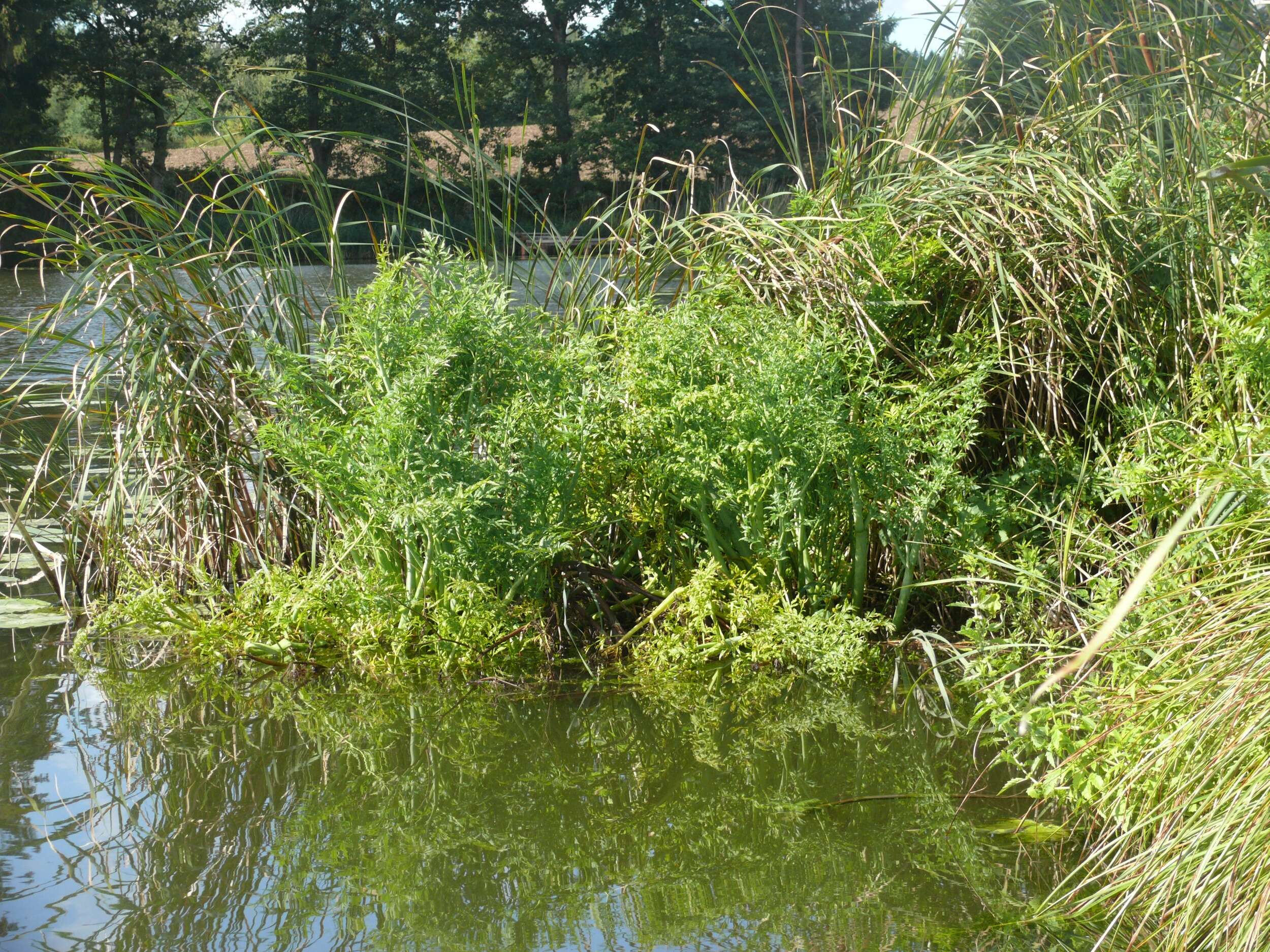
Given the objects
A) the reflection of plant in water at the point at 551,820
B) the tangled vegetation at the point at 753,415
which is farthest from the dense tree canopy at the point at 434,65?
the reflection of plant in water at the point at 551,820

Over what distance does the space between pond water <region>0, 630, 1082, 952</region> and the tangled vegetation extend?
22 centimetres

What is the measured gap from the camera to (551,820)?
6.52 feet

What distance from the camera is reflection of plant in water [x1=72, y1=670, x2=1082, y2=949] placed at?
1.65 metres

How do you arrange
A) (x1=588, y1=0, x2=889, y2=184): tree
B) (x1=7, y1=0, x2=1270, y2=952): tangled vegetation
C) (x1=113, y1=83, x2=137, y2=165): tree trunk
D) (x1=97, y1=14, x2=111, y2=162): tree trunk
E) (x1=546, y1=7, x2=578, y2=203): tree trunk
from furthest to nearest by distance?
(x1=97, y1=14, x2=111, y2=162): tree trunk, (x1=113, y1=83, x2=137, y2=165): tree trunk, (x1=546, y1=7, x2=578, y2=203): tree trunk, (x1=588, y1=0, x2=889, y2=184): tree, (x1=7, y1=0, x2=1270, y2=952): tangled vegetation

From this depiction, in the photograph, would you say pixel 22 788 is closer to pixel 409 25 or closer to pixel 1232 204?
pixel 1232 204

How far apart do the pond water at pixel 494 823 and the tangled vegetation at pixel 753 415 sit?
0.73ft

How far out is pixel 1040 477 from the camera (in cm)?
282

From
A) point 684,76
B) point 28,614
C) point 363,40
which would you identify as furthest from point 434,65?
point 28,614

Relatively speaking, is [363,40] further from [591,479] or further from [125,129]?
[591,479]

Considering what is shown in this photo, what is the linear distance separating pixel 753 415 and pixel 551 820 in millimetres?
1022

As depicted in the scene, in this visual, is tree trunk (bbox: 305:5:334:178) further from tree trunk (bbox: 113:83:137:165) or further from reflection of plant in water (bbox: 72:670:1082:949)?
reflection of plant in water (bbox: 72:670:1082:949)

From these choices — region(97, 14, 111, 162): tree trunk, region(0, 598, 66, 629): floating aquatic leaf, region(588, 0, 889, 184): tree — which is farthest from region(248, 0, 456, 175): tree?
region(0, 598, 66, 629): floating aquatic leaf

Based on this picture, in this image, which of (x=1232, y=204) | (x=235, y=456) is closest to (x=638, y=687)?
(x=235, y=456)

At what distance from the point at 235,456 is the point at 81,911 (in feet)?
5.96
